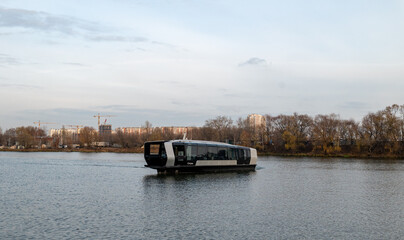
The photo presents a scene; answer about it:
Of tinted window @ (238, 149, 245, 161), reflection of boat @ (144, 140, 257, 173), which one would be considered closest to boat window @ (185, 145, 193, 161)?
reflection of boat @ (144, 140, 257, 173)

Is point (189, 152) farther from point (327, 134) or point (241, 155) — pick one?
point (327, 134)

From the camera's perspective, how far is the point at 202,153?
47.3 meters

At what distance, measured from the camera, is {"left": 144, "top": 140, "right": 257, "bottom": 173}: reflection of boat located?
44.0 m

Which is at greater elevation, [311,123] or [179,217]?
[311,123]

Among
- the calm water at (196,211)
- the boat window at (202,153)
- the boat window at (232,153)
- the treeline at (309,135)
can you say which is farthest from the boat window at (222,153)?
the treeline at (309,135)

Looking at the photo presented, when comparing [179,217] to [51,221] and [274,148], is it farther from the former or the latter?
[274,148]

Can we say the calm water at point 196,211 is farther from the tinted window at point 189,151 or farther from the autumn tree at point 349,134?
the autumn tree at point 349,134

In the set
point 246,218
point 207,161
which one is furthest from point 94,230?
point 207,161

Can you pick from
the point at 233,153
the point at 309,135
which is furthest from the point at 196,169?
the point at 309,135

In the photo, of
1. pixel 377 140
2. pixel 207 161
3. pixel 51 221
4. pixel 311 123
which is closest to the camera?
pixel 51 221

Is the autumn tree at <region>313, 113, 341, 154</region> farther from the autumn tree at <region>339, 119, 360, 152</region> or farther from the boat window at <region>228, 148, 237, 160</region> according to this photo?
the boat window at <region>228, 148, 237, 160</region>

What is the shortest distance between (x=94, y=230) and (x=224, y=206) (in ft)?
30.1

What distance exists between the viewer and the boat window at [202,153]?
46834 millimetres

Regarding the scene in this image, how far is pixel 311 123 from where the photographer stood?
12794 cm
